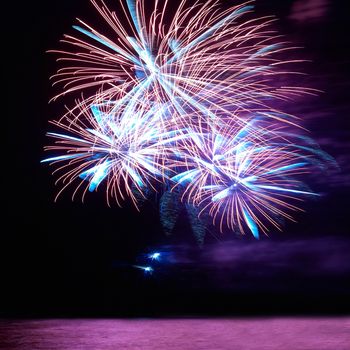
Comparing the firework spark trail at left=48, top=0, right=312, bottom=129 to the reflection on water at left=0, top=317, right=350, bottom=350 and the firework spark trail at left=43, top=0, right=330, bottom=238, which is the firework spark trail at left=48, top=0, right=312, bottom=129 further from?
the reflection on water at left=0, top=317, right=350, bottom=350

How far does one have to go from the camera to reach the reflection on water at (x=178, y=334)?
4.93 m

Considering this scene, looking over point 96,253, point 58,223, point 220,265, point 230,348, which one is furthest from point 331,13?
point 58,223

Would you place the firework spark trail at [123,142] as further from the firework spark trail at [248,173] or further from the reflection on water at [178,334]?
the reflection on water at [178,334]

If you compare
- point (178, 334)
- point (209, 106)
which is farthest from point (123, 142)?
point (178, 334)

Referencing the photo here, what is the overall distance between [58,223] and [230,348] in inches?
262

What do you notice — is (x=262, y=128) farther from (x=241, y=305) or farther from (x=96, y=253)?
(x=96, y=253)

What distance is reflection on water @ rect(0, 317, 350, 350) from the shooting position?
493 centimetres

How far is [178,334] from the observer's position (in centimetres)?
548

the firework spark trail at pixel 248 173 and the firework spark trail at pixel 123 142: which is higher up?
the firework spark trail at pixel 123 142

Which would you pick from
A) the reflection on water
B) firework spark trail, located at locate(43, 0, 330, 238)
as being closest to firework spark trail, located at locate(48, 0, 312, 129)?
firework spark trail, located at locate(43, 0, 330, 238)

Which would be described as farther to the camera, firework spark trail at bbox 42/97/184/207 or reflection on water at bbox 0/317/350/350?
firework spark trail at bbox 42/97/184/207

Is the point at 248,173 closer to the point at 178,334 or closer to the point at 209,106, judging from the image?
the point at 209,106

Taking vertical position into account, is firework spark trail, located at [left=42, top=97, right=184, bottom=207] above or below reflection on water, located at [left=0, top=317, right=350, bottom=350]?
above

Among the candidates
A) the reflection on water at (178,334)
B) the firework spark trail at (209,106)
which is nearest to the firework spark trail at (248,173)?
the firework spark trail at (209,106)
